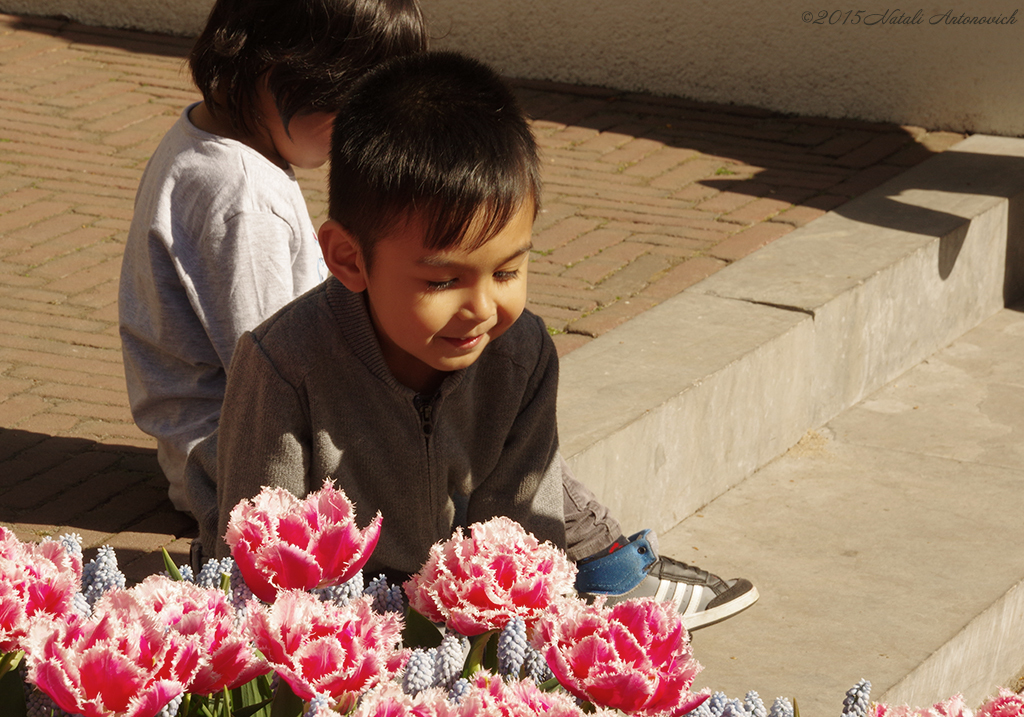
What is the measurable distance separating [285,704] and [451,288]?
2.77 feet

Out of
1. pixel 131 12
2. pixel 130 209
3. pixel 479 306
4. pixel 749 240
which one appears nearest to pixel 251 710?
pixel 479 306

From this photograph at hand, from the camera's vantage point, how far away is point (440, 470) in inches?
87.7

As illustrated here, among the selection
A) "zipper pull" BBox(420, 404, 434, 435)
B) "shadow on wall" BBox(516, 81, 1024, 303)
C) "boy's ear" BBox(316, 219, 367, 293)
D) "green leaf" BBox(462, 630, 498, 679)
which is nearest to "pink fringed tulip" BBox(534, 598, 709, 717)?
"green leaf" BBox(462, 630, 498, 679)

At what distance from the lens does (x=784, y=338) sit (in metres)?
3.65

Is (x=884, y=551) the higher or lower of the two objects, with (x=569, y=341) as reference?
lower

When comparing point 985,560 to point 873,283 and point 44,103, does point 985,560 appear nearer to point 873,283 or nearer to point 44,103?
point 873,283

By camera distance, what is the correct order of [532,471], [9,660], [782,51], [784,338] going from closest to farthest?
[9,660]
[532,471]
[784,338]
[782,51]

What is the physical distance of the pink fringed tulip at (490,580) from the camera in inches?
44.3

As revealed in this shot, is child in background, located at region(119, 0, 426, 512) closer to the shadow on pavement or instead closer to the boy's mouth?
the shadow on pavement

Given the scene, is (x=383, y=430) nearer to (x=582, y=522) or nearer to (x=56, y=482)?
Answer: (x=582, y=522)

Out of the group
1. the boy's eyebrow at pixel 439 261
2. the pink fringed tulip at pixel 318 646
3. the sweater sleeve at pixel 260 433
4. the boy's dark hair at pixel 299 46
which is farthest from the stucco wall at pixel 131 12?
the pink fringed tulip at pixel 318 646

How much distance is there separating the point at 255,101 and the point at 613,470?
1.21 m

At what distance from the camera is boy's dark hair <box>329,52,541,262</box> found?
5.96ft

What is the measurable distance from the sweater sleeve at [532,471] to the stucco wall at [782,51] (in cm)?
383
